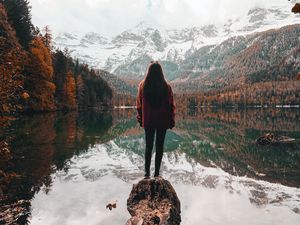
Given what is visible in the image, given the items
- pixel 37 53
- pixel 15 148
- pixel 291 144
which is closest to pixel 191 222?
pixel 15 148

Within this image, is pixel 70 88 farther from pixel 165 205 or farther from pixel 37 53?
pixel 165 205

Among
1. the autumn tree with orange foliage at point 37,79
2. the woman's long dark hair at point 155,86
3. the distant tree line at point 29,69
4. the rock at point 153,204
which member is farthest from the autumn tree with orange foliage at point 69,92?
the rock at point 153,204

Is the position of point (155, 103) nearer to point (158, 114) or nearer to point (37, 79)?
point (158, 114)

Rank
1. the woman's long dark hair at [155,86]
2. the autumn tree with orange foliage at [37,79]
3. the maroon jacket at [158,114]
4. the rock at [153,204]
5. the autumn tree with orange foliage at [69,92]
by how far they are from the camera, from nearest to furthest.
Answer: the rock at [153,204]
the woman's long dark hair at [155,86]
the maroon jacket at [158,114]
the autumn tree with orange foliage at [37,79]
the autumn tree with orange foliage at [69,92]

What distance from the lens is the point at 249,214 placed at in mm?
13945

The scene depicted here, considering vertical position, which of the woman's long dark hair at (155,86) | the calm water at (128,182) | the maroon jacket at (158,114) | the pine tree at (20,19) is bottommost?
the calm water at (128,182)

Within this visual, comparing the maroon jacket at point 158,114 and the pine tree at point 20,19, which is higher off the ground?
the pine tree at point 20,19

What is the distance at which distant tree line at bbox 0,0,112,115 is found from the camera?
11.3 meters

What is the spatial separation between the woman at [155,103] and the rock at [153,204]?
0.69 metres

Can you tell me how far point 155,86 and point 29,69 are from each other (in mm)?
55164

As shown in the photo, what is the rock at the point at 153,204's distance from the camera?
9688mm

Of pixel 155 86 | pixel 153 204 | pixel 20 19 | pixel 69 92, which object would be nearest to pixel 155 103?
pixel 155 86

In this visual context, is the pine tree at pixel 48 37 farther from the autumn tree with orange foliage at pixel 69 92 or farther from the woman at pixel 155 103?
the woman at pixel 155 103

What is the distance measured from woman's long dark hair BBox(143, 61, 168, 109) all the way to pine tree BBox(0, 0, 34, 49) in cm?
5753
